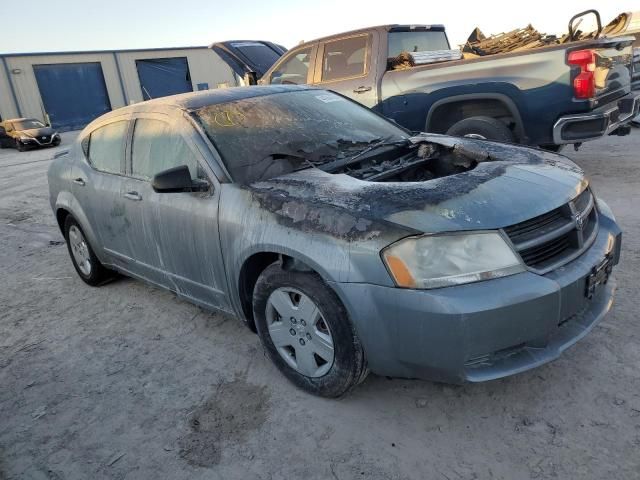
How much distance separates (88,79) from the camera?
31.8 metres

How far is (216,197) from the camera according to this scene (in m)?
2.85

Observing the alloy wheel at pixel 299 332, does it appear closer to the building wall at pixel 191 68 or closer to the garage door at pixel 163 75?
the building wall at pixel 191 68

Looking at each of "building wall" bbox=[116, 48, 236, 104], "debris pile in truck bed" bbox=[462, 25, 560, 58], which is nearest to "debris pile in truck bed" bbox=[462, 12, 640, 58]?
"debris pile in truck bed" bbox=[462, 25, 560, 58]

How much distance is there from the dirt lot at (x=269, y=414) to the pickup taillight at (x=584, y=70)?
205 centimetres

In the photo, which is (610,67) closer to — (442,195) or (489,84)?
(489,84)

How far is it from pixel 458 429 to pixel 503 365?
0.41m

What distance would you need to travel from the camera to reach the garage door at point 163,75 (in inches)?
1336

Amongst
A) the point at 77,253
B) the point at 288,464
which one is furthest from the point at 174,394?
the point at 77,253

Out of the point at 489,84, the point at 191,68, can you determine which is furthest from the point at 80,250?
the point at 191,68

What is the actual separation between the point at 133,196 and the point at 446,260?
91.5 inches

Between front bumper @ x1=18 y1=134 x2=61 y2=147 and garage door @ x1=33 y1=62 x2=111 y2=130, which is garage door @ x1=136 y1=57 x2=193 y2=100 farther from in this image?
front bumper @ x1=18 y1=134 x2=61 y2=147

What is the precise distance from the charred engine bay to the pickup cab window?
3539mm

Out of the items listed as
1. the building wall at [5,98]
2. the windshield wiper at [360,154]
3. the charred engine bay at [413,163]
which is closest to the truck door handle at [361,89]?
the windshield wiper at [360,154]

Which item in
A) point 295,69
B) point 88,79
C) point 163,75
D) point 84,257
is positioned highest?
point 295,69
